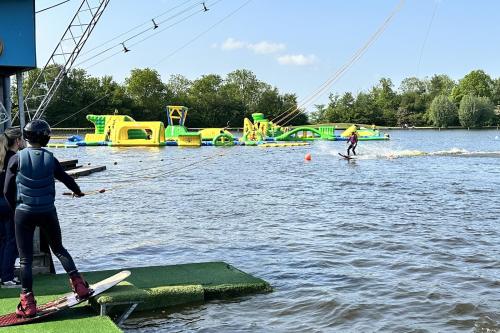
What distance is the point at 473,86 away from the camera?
150 meters

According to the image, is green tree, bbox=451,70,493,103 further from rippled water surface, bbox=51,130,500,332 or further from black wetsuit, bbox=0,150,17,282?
black wetsuit, bbox=0,150,17,282

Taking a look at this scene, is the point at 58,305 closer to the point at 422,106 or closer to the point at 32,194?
the point at 32,194

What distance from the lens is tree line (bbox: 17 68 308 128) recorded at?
106312 mm

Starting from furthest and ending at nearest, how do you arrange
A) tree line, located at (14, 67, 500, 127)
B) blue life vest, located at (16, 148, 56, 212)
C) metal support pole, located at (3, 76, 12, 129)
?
tree line, located at (14, 67, 500, 127), metal support pole, located at (3, 76, 12, 129), blue life vest, located at (16, 148, 56, 212)

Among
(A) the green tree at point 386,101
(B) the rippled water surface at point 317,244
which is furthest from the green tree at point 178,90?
(B) the rippled water surface at point 317,244

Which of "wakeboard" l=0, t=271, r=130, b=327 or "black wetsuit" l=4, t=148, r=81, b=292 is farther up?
"black wetsuit" l=4, t=148, r=81, b=292

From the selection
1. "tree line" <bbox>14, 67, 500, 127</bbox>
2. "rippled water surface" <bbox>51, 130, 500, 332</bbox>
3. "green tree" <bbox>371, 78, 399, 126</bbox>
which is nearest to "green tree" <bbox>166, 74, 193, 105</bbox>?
"tree line" <bbox>14, 67, 500, 127</bbox>

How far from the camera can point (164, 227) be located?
14.6 m

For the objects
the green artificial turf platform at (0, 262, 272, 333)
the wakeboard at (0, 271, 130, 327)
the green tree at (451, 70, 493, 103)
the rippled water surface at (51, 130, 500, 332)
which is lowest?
the rippled water surface at (51, 130, 500, 332)

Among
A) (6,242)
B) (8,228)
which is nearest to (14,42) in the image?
(8,228)

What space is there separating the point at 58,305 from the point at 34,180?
1527mm

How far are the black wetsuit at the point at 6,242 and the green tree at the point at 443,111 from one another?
135418mm

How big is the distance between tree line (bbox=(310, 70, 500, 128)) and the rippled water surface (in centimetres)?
11396

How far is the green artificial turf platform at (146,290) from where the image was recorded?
6.52m
